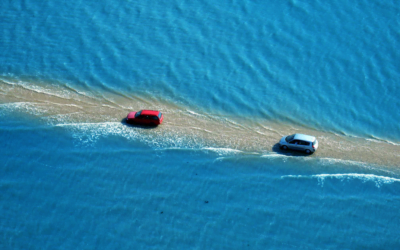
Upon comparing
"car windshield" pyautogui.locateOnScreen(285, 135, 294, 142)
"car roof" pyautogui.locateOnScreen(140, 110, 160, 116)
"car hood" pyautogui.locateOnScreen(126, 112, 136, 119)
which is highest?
"car windshield" pyautogui.locateOnScreen(285, 135, 294, 142)

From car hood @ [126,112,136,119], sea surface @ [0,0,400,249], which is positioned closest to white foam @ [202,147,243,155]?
sea surface @ [0,0,400,249]

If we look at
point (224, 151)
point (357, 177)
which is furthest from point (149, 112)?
point (357, 177)

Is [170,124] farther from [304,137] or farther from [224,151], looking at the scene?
[304,137]

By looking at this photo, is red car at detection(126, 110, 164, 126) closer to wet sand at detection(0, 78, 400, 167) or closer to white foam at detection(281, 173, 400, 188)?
wet sand at detection(0, 78, 400, 167)

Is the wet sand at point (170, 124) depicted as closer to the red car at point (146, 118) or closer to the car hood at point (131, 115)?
the red car at point (146, 118)

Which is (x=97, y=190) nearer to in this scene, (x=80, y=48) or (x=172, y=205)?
(x=172, y=205)

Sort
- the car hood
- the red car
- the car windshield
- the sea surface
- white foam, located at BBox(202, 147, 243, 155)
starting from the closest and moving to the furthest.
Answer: the sea surface < white foam, located at BBox(202, 147, 243, 155) < the car windshield < the red car < the car hood
